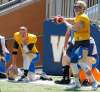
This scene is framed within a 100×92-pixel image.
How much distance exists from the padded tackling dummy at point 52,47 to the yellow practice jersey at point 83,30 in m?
2.47

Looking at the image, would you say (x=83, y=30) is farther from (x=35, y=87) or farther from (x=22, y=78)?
(x=22, y=78)

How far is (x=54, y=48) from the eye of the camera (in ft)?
45.3

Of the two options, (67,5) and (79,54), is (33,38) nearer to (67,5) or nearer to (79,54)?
(79,54)

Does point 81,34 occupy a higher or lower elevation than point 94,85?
higher

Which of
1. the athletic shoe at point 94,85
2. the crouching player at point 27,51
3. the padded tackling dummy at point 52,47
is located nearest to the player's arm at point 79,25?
the athletic shoe at point 94,85

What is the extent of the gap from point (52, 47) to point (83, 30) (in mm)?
2940

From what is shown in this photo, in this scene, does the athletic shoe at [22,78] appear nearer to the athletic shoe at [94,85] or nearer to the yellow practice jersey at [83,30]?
the yellow practice jersey at [83,30]

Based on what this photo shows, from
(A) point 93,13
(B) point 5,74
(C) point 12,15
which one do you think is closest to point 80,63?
(B) point 5,74

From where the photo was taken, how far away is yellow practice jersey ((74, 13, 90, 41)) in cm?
1088

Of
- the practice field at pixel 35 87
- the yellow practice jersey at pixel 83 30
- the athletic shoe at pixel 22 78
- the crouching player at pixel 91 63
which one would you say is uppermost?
the yellow practice jersey at pixel 83 30

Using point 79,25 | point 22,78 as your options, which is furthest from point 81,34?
point 22,78

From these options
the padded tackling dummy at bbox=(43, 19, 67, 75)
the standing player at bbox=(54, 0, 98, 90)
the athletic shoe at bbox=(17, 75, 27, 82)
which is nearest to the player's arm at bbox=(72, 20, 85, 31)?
the standing player at bbox=(54, 0, 98, 90)

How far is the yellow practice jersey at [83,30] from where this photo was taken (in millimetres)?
10883

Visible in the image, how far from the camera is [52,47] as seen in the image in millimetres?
13836
